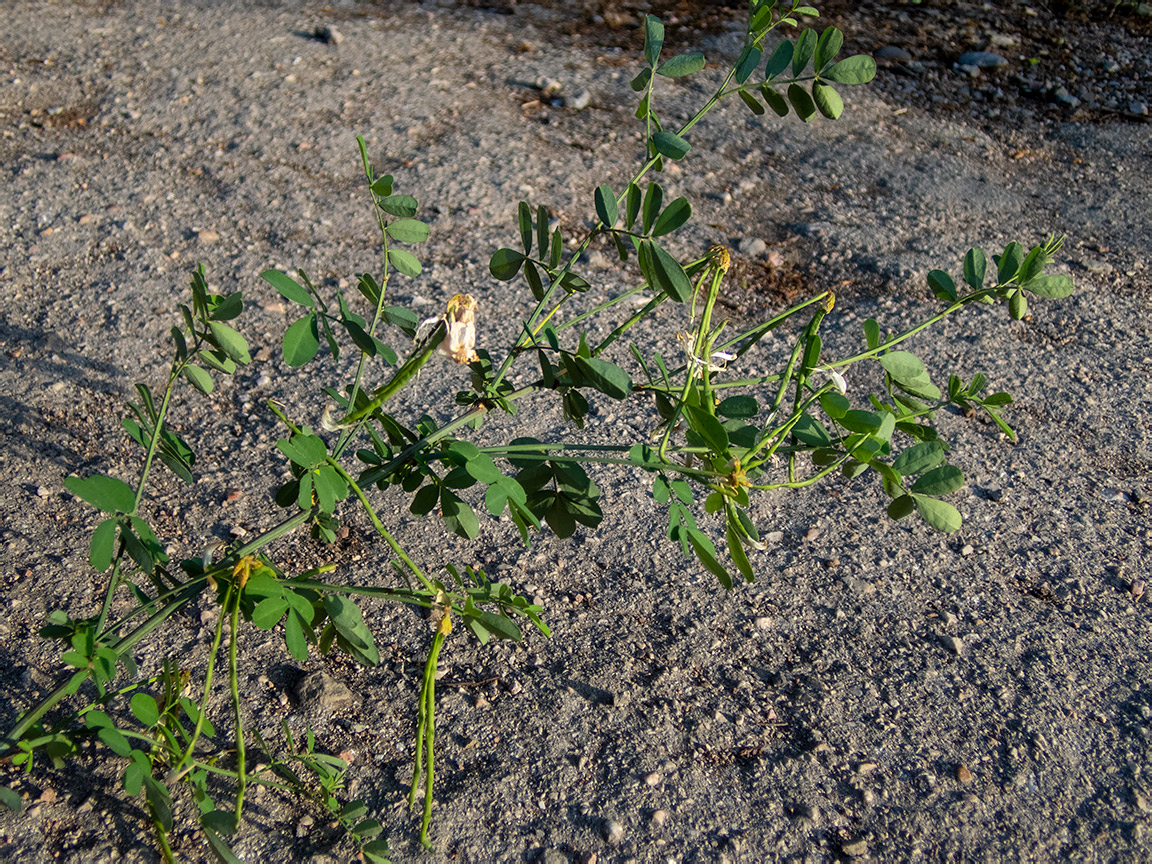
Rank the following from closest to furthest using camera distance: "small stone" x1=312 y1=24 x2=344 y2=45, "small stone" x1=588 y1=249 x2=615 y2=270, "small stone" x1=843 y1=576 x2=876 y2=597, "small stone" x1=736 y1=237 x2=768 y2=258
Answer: "small stone" x1=843 y1=576 x2=876 y2=597
"small stone" x1=588 y1=249 x2=615 y2=270
"small stone" x1=736 y1=237 x2=768 y2=258
"small stone" x1=312 y1=24 x2=344 y2=45

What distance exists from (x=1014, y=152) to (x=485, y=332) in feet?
7.89

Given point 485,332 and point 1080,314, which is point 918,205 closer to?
point 1080,314

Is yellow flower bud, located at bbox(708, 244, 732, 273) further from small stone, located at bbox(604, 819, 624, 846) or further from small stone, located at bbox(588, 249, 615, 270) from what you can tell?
small stone, located at bbox(588, 249, 615, 270)

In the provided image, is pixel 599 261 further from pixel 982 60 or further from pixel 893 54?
pixel 982 60

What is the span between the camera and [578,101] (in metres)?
3.69

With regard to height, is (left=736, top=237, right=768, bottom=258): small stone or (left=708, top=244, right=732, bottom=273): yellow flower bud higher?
(left=708, top=244, right=732, bottom=273): yellow flower bud

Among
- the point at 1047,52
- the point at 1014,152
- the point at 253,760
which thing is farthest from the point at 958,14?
the point at 253,760

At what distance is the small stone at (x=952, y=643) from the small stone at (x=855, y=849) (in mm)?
468

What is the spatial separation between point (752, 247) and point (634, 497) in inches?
49.6

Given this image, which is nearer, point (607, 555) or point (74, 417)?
point (607, 555)

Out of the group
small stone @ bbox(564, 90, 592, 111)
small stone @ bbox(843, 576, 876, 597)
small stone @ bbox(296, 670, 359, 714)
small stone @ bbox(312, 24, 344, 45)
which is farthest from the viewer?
small stone @ bbox(312, 24, 344, 45)

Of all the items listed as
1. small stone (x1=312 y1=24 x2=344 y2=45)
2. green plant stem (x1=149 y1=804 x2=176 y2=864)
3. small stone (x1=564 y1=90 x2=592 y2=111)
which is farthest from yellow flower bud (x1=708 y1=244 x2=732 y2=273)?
small stone (x1=312 y1=24 x2=344 y2=45)

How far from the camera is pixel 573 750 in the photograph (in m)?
1.51

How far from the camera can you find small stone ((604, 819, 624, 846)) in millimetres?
1382
